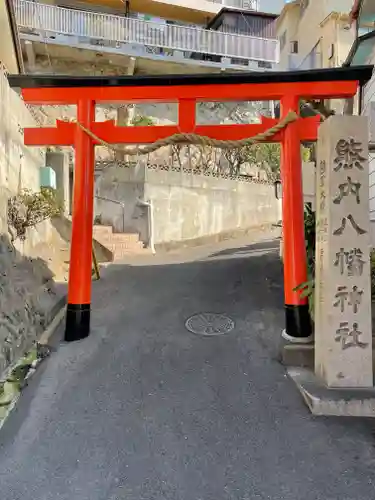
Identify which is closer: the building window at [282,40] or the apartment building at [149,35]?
the apartment building at [149,35]

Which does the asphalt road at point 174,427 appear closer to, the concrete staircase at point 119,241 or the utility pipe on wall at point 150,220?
the concrete staircase at point 119,241

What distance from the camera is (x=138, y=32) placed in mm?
19312

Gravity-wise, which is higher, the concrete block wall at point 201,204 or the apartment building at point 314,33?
the apartment building at point 314,33

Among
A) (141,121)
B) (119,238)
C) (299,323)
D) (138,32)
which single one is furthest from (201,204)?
(299,323)

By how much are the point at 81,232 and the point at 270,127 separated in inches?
149

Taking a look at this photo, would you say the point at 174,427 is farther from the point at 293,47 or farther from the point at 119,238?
the point at 293,47

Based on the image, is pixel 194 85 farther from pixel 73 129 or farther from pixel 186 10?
pixel 186 10

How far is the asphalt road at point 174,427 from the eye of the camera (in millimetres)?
3908

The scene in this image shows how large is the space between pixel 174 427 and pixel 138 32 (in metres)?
19.0

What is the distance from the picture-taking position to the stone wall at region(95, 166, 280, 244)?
56.0 ft

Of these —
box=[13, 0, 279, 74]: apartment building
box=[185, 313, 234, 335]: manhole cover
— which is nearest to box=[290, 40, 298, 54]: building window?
box=[13, 0, 279, 74]: apartment building

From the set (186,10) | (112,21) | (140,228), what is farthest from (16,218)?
(186,10)


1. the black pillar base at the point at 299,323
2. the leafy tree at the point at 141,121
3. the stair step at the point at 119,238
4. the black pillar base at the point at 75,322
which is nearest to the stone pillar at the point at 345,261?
the black pillar base at the point at 299,323

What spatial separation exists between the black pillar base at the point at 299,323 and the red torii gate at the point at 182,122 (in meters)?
0.03
